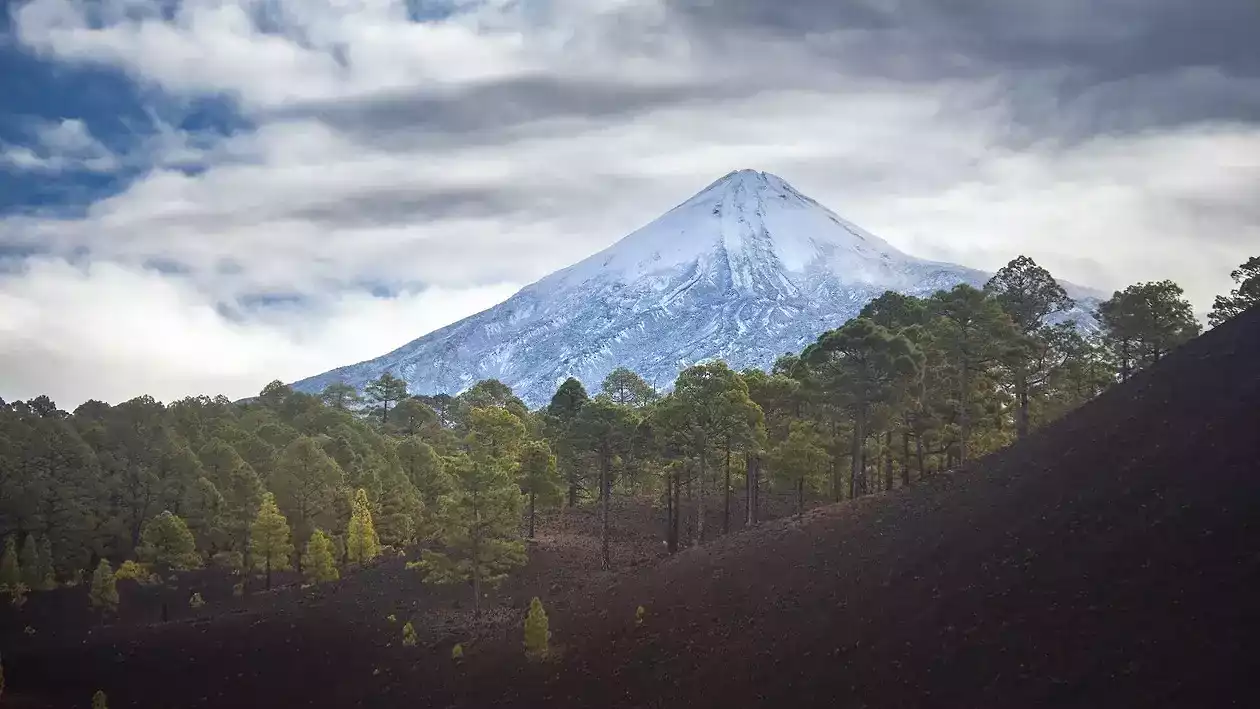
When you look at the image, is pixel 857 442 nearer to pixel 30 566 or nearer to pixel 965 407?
pixel 965 407

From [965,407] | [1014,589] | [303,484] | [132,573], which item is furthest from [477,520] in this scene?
[1014,589]

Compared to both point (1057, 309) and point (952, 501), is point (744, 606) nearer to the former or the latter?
point (952, 501)

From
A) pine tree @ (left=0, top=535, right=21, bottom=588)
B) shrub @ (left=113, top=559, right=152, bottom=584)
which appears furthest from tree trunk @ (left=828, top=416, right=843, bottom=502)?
pine tree @ (left=0, top=535, right=21, bottom=588)

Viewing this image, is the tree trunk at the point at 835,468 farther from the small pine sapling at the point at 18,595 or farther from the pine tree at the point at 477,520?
the small pine sapling at the point at 18,595

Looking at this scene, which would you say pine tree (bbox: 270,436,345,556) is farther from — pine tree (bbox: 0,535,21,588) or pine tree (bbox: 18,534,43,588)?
pine tree (bbox: 0,535,21,588)

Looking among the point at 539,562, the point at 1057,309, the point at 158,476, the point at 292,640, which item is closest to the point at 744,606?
the point at 539,562

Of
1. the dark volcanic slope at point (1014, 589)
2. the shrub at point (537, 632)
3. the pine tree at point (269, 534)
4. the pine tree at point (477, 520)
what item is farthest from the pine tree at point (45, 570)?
the shrub at point (537, 632)
